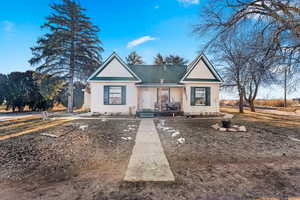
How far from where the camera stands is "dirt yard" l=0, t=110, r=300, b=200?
97.1 inches

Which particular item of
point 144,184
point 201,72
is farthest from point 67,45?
point 144,184

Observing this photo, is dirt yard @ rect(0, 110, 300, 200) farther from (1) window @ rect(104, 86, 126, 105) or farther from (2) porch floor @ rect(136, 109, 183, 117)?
(1) window @ rect(104, 86, 126, 105)

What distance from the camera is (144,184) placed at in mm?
2715

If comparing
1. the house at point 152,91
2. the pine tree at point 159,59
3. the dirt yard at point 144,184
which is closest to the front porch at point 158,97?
the house at point 152,91

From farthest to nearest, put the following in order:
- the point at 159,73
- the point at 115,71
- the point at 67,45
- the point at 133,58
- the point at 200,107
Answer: the point at 133,58 < the point at 67,45 < the point at 159,73 < the point at 200,107 < the point at 115,71

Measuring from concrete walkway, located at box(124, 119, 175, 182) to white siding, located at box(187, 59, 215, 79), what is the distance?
9082mm

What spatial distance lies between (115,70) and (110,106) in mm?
3377

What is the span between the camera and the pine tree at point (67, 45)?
47.3 feet

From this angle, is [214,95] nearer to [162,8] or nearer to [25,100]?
[162,8]

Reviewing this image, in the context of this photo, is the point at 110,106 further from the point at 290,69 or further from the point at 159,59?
the point at 159,59

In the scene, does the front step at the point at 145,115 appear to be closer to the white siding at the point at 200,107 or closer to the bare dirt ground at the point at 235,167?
the white siding at the point at 200,107

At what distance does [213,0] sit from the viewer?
7742mm

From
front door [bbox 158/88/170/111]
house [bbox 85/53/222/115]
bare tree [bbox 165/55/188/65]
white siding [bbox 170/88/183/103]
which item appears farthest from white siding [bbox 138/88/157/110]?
bare tree [bbox 165/55/188/65]

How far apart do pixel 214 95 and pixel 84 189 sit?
1266 cm
